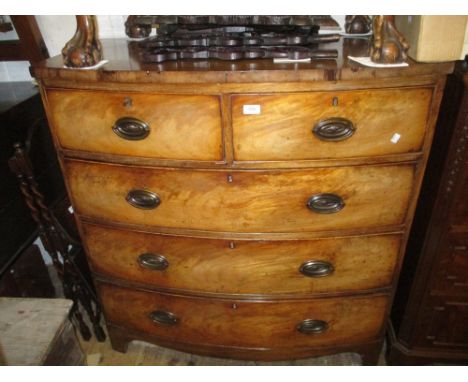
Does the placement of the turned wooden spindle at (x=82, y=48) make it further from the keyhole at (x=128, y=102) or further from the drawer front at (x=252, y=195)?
the drawer front at (x=252, y=195)

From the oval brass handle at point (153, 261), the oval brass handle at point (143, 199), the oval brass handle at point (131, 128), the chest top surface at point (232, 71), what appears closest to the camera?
the chest top surface at point (232, 71)

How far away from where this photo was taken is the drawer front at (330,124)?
40.2 inches

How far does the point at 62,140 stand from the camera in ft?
3.97

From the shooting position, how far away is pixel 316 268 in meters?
1.31

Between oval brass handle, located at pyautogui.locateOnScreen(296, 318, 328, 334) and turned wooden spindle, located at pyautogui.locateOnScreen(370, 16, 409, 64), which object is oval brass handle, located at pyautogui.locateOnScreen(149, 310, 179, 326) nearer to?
oval brass handle, located at pyautogui.locateOnScreen(296, 318, 328, 334)

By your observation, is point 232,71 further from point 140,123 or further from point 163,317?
point 163,317

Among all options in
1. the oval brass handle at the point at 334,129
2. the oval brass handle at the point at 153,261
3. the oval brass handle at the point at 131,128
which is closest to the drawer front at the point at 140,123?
the oval brass handle at the point at 131,128

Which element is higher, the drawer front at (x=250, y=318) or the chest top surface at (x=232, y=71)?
the chest top surface at (x=232, y=71)

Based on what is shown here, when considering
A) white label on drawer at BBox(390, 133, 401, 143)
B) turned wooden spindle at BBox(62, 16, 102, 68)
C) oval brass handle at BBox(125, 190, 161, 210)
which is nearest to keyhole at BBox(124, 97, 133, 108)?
turned wooden spindle at BBox(62, 16, 102, 68)

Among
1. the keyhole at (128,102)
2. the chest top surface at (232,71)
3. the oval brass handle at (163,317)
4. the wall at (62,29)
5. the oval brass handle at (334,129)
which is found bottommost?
the oval brass handle at (163,317)

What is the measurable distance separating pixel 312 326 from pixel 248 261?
0.40 meters

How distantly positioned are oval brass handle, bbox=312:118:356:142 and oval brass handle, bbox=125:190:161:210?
0.55m
